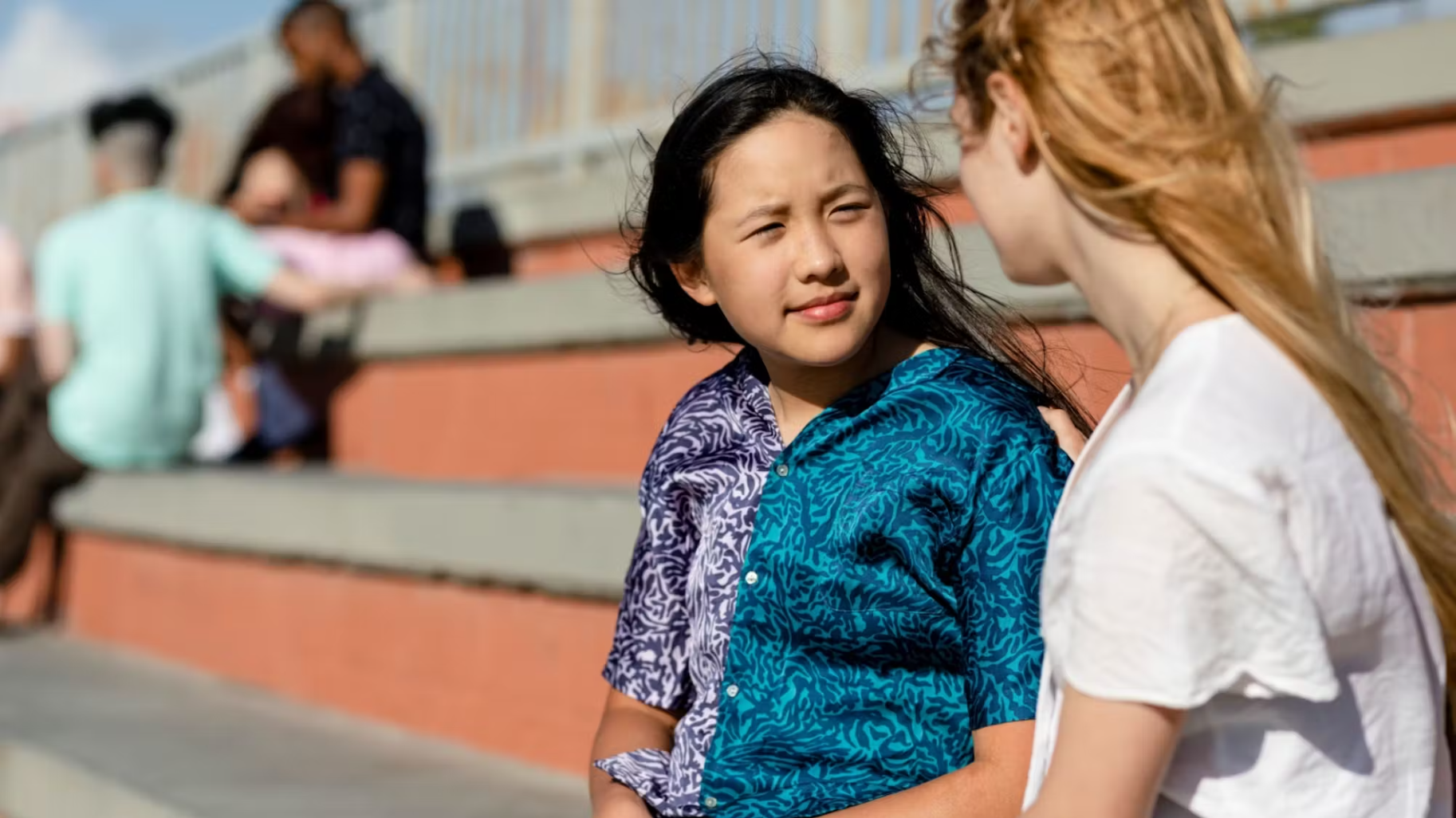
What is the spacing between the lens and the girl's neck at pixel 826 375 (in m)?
1.83

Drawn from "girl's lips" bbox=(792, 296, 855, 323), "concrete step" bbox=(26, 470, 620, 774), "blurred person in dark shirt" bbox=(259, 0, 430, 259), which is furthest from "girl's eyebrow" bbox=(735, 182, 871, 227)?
"blurred person in dark shirt" bbox=(259, 0, 430, 259)

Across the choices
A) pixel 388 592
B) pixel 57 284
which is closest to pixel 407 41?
pixel 57 284

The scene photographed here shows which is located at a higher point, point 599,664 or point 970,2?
point 970,2

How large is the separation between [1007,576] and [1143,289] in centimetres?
42

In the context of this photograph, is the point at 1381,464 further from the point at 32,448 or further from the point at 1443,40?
the point at 32,448

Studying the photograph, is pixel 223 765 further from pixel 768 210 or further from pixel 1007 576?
pixel 1007 576

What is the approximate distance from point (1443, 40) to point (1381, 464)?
1935 mm

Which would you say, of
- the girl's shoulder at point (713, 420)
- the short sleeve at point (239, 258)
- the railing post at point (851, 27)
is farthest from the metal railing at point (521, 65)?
the girl's shoulder at point (713, 420)

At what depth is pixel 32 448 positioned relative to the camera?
496cm

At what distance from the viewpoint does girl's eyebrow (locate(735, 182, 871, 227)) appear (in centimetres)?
174

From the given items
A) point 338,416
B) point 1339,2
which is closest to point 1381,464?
point 1339,2

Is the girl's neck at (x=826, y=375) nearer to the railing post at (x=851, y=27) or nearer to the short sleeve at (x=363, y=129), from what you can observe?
the railing post at (x=851, y=27)

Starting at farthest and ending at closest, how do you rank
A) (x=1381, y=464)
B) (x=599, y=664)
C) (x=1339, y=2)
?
(x=1339, y=2)
(x=599, y=664)
(x=1381, y=464)

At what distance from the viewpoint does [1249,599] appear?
43.6 inches
